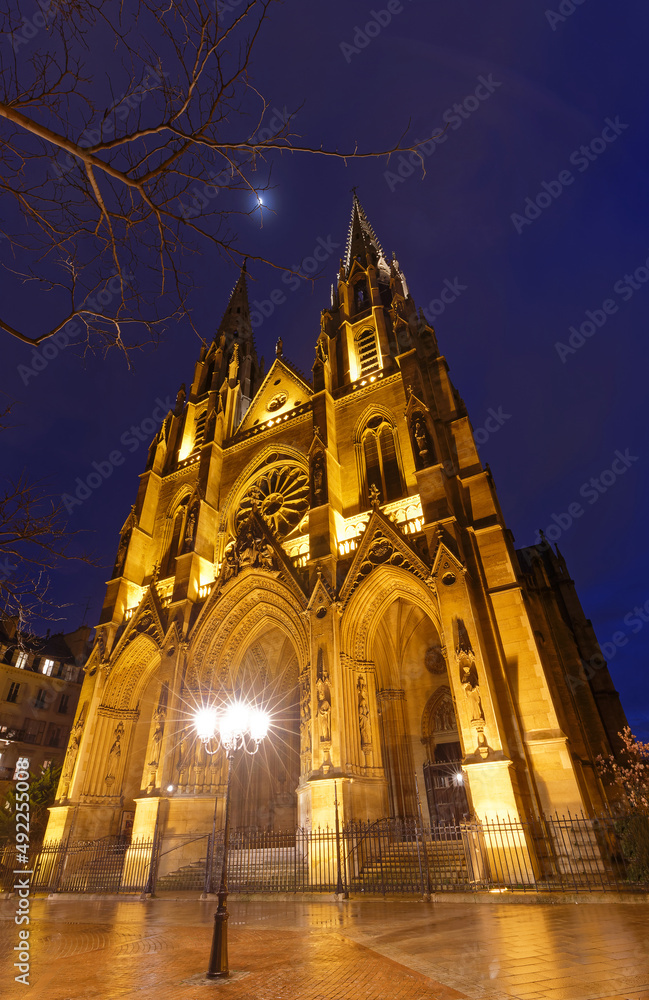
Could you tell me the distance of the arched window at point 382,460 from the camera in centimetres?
1830

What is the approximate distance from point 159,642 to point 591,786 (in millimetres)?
14502

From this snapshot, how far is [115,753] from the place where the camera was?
18.0 meters

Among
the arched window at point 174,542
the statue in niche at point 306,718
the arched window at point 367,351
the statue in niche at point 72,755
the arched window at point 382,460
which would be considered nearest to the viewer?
the statue in niche at point 306,718

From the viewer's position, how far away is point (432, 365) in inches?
796

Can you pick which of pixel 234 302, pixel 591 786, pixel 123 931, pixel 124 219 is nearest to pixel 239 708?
pixel 123 931

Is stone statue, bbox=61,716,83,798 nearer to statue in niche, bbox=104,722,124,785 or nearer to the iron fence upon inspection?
statue in niche, bbox=104,722,124,785

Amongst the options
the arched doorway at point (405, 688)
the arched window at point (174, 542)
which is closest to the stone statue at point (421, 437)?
the arched doorway at point (405, 688)

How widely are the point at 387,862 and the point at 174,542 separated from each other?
15.0 m

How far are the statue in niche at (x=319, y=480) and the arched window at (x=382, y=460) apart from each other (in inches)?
67.9

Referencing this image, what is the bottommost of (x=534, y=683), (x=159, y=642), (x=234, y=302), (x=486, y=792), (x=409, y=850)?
(x=409, y=850)

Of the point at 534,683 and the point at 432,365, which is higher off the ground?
the point at 432,365

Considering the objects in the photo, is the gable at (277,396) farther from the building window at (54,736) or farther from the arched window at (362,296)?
the building window at (54,736)

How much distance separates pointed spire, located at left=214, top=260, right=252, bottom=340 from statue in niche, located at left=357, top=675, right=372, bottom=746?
993 inches

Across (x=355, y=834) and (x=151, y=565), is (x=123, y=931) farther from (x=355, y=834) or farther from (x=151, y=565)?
(x=151, y=565)
